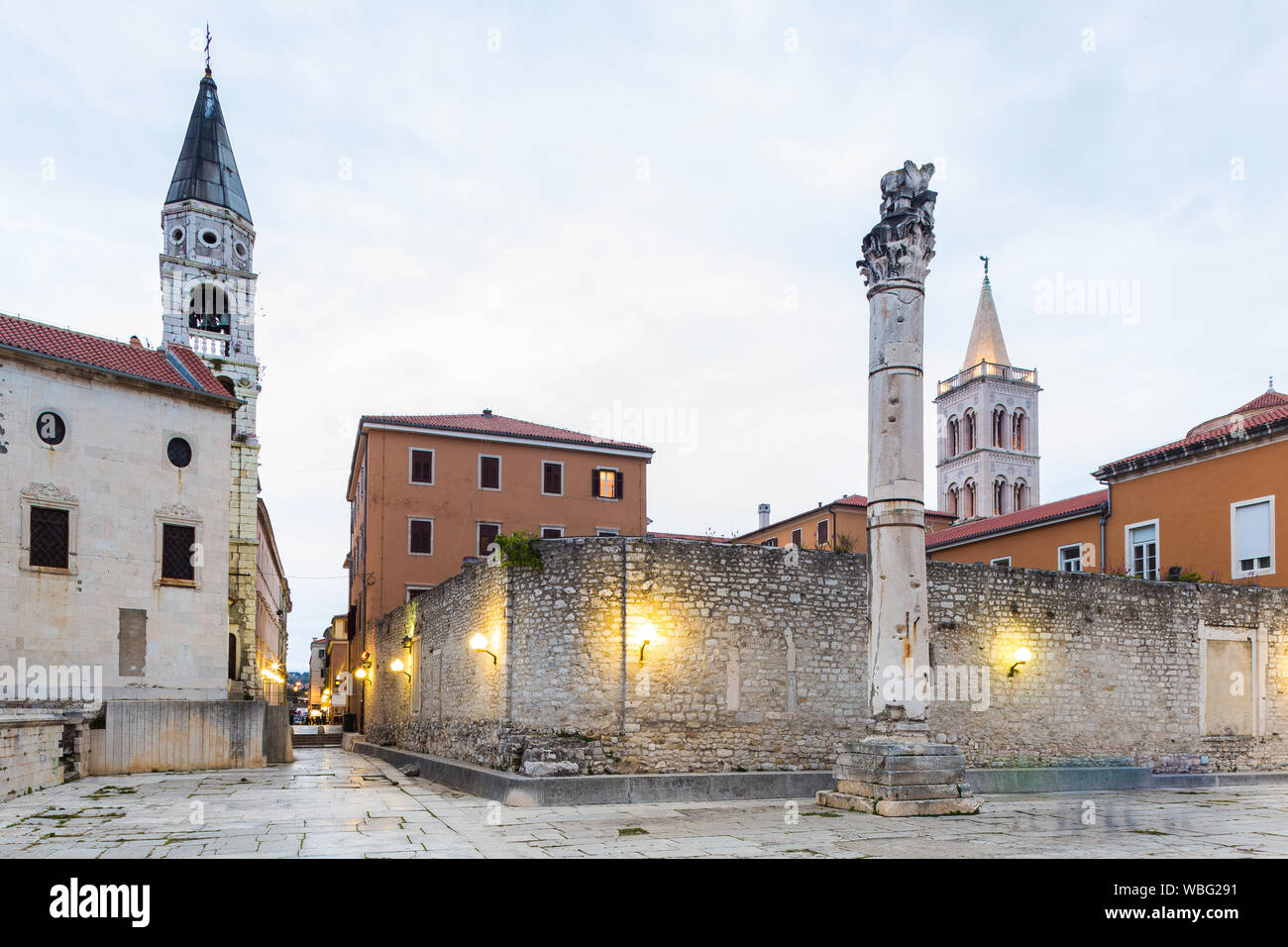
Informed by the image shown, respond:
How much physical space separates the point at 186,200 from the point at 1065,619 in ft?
112

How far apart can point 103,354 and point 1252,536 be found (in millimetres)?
28198

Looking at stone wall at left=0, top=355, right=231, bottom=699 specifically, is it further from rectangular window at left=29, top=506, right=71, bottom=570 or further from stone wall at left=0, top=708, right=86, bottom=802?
stone wall at left=0, top=708, right=86, bottom=802

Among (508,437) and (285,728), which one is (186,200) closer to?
(508,437)

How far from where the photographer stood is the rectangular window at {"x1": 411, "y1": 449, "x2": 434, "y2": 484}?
3641 centimetres

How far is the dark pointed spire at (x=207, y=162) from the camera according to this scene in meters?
38.9

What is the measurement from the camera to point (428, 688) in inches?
932

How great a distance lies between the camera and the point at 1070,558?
30.8 metres

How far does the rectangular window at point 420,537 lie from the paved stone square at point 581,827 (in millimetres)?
18132

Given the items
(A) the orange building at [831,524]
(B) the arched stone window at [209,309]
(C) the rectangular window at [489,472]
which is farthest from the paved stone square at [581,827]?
(A) the orange building at [831,524]

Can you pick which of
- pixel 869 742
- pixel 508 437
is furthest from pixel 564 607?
pixel 508 437

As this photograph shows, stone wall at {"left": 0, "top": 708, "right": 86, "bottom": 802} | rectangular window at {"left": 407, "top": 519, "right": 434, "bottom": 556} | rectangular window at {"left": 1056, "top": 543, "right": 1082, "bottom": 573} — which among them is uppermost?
rectangular window at {"left": 407, "top": 519, "right": 434, "bottom": 556}

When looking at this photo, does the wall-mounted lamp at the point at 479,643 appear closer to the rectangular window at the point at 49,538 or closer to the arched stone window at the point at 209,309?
the rectangular window at the point at 49,538

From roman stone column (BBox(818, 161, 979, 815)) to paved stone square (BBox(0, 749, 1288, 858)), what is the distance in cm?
52

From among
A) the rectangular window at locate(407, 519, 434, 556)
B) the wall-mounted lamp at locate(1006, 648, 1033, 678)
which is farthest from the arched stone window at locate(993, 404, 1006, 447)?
the wall-mounted lamp at locate(1006, 648, 1033, 678)
